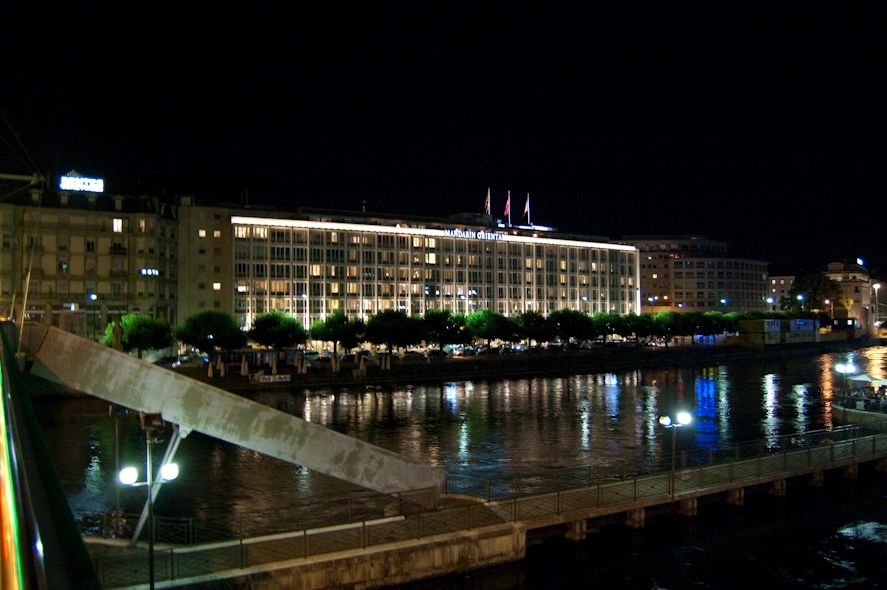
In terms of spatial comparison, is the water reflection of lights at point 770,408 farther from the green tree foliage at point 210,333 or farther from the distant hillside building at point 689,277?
the distant hillside building at point 689,277

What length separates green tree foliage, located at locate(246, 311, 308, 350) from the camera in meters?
84.1

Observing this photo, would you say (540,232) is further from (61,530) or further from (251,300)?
(61,530)

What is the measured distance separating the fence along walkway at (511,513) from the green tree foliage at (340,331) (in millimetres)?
59639

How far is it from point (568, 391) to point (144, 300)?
51613 millimetres

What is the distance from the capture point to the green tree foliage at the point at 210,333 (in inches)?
3078

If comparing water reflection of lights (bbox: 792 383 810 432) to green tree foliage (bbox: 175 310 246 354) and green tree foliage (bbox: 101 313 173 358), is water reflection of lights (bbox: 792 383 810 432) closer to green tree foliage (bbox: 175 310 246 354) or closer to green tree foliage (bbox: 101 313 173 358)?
green tree foliage (bbox: 175 310 246 354)

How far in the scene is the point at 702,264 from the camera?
194 meters

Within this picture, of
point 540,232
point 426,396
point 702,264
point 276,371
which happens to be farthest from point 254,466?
point 702,264

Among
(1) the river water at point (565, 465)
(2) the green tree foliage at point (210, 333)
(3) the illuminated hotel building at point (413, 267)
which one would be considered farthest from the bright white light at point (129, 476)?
(3) the illuminated hotel building at point (413, 267)

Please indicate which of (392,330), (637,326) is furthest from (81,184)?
(637,326)

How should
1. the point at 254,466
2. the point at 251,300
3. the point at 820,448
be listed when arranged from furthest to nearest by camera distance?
the point at 251,300
the point at 254,466
the point at 820,448

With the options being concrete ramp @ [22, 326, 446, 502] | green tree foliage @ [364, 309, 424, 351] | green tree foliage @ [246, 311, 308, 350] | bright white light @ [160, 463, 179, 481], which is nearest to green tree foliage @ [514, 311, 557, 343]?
green tree foliage @ [364, 309, 424, 351]

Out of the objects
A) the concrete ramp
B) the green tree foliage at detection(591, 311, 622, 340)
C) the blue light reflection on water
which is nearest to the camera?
the concrete ramp

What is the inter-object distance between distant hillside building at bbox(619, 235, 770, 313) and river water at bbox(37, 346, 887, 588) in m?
119
